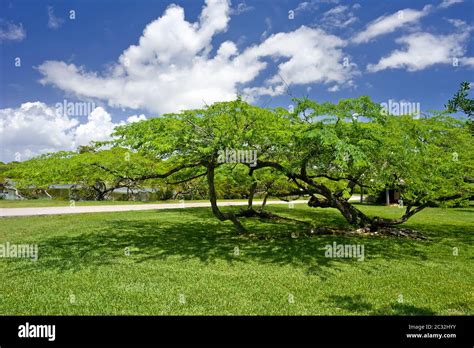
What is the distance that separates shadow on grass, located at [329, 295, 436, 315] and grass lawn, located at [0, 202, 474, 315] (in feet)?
0.06

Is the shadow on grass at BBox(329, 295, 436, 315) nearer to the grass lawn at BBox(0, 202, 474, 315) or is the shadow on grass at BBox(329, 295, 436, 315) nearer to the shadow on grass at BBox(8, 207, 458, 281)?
the grass lawn at BBox(0, 202, 474, 315)

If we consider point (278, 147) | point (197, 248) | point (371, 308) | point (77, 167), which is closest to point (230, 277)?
point (371, 308)

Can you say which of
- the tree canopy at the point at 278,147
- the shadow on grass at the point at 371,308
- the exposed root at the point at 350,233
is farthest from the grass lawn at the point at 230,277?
the tree canopy at the point at 278,147

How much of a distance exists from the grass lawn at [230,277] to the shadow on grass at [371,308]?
0.02 metres

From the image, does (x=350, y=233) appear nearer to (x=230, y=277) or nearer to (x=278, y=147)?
(x=278, y=147)

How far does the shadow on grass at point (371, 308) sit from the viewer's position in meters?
5.60

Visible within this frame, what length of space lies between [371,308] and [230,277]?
320cm

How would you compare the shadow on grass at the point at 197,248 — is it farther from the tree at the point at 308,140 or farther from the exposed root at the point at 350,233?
the tree at the point at 308,140

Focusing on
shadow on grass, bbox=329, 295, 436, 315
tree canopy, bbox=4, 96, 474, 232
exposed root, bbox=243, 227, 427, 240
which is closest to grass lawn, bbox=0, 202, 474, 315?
shadow on grass, bbox=329, 295, 436, 315

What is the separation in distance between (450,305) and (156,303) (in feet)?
18.0

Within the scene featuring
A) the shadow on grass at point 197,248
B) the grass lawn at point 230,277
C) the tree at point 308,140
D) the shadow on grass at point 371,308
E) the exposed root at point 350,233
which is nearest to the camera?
the shadow on grass at point 371,308

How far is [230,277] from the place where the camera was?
7676mm
